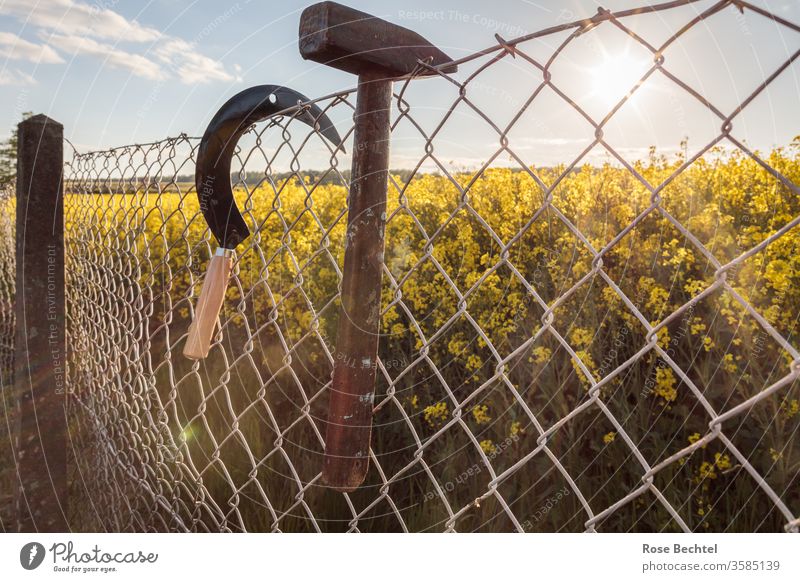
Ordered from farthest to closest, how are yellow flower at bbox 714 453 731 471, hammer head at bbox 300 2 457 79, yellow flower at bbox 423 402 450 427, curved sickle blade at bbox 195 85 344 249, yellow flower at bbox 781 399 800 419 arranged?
yellow flower at bbox 423 402 450 427 < yellow flower at bbox 714 453 731 471 < yellow flower at bbox 781 399 800 419 < curved sickle blade at bbox 195 85 344 249 < hammer head at bbox 300 2 457 79

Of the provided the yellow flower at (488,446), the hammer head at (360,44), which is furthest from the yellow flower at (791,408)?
the hammer head at (360,44)

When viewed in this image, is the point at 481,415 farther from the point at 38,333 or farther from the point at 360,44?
the point at 38,333

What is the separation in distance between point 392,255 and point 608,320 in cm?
95

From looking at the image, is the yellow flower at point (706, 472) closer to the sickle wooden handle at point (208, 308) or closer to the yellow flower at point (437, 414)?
the yellow flower at point (437, 414)

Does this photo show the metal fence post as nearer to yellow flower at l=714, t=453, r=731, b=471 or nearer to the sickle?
the sickle

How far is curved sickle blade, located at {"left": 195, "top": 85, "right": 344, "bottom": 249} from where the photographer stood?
1.47 meters

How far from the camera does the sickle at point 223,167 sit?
1474mm

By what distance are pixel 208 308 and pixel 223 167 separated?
0.35m

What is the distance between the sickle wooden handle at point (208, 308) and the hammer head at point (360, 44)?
0.62 metres

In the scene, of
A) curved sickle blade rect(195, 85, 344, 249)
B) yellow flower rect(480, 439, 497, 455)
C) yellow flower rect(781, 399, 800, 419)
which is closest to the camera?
curved sickle blade rect(195, 85, 344, 249)

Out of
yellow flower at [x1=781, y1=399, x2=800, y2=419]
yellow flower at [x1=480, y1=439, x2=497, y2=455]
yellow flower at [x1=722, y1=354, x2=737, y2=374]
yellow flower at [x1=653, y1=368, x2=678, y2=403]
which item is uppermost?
yellow flower at [x1=722, y1=354, x2=737, y2=374]
